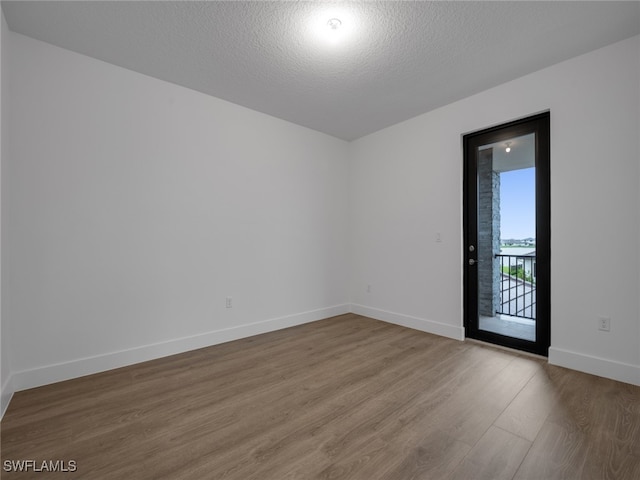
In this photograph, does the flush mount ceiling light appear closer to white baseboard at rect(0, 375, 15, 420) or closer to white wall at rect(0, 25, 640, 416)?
white wall at rect(0, 25, 640, 416)

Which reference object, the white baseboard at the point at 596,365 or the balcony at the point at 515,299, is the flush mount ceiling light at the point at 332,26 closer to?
the balcony at the point at 515,299

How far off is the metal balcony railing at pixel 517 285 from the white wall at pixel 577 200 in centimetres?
33

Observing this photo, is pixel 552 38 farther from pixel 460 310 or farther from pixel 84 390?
pixel 84 390

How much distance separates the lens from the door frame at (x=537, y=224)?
2.86 meters

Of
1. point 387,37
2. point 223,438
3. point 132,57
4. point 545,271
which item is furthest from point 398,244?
point 132,57

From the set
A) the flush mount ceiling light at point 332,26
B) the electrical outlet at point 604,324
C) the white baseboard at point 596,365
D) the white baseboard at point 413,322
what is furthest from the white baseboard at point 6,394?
the electrical outlet at point 604,324

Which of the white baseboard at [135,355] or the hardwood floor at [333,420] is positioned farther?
the white baseboard at [135,355]

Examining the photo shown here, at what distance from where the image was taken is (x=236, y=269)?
11.6 ft

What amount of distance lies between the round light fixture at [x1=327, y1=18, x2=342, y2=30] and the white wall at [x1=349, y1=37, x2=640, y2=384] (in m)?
1.97

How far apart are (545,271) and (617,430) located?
144 cm

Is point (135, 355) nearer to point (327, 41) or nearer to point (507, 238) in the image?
point (327, 41)

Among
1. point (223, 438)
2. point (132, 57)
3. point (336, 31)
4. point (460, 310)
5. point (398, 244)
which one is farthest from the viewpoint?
point (398, 244)

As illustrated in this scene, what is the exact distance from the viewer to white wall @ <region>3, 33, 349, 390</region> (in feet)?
7.75

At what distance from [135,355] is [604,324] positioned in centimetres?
423
